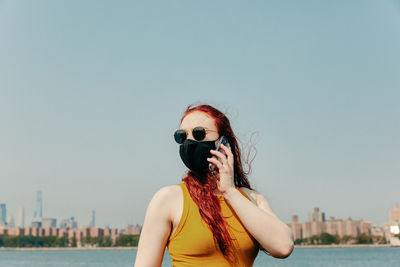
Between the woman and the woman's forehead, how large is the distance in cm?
11

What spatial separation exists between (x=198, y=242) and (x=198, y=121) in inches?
19.7

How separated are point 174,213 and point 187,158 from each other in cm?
24

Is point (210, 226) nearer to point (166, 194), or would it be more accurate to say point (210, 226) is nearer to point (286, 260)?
point (166, 194)

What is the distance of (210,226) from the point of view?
1.83 m

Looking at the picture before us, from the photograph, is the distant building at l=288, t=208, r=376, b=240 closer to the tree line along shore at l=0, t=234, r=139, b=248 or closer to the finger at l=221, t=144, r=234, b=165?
the tree line along shore at l=0, t=234, r=139, b=248

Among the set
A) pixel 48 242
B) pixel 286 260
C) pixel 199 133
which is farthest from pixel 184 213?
pixel 48 242

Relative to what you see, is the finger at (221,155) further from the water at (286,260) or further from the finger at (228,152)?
the water at (286,260)

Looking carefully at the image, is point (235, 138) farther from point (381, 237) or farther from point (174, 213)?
point (381, 237)

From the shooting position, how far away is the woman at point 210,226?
6.00 feet

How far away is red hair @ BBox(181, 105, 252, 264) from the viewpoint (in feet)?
6.03

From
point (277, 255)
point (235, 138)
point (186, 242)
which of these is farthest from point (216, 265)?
point (235, 138)

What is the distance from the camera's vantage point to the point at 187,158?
2.03 metres

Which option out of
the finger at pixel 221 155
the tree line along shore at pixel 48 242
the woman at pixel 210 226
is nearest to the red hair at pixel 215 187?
the woman at pixel 210 226

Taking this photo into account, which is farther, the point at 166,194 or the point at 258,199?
the point at 258,199
